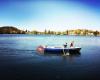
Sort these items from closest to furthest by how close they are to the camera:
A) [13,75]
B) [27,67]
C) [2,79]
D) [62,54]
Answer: [2,79]
[13,75]
[27,67]
[62,54]

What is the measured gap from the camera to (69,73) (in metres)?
22.0

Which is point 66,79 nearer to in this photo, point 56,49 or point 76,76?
point 76,76

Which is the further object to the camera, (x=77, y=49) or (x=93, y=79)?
(x=77, y=49)

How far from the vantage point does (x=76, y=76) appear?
67.7 ft

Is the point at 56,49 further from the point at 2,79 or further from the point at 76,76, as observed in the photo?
the point at 2,79

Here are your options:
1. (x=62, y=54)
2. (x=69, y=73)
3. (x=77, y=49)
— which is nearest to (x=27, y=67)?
(x=69, y=73)

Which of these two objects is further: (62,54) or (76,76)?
(62,54)

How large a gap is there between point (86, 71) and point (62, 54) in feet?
43.5

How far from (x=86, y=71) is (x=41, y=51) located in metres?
16.0

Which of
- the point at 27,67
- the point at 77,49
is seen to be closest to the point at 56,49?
the point at 77,49

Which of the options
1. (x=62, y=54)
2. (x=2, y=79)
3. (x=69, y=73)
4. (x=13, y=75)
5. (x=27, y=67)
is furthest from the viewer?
(x=62, y=54)

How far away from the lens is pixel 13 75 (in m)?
20.3

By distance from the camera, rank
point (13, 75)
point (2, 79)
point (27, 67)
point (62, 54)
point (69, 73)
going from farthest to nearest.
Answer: point (62, 54), point (27, 67), point (69, 73), point (13, 75), point (2, 79)

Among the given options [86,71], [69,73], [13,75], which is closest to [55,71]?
[69,73]
